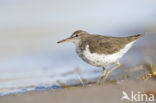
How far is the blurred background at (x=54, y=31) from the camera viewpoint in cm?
958

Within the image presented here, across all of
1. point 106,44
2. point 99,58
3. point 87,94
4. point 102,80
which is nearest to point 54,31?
point 106,44

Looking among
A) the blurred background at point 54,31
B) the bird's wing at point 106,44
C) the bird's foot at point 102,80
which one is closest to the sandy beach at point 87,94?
the bird's foot at point 102,80

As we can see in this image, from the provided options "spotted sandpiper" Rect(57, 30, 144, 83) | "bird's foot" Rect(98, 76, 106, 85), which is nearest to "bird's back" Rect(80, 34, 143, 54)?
"spotted sandpiper" Rect(57, 30, 144, 83)

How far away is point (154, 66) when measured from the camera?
28.8ft

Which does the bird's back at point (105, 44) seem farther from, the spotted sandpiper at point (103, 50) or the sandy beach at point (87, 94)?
the sandy beach at point (87, 94)

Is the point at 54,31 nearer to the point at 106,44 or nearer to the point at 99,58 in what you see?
the point at 106,44

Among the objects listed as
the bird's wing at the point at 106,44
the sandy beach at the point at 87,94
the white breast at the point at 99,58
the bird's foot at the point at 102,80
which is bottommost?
the sandy beach at the point at 87,94

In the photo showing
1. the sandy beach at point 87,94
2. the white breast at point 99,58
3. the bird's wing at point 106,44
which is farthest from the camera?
the bird's wing at point 106,44

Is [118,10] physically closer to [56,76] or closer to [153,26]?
[153,26]

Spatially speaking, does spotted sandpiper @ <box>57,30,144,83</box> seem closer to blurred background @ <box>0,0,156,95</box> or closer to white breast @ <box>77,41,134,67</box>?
white breast @ <box>77,41,134,67</box>

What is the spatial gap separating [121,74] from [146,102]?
2.34 m

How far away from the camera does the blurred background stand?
31.4 ft

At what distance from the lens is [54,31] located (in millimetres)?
13766

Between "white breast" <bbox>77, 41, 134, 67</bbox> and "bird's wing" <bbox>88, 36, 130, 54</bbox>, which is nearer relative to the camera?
"white breast" <bbox>77, 41, 134, 67</bbox>
